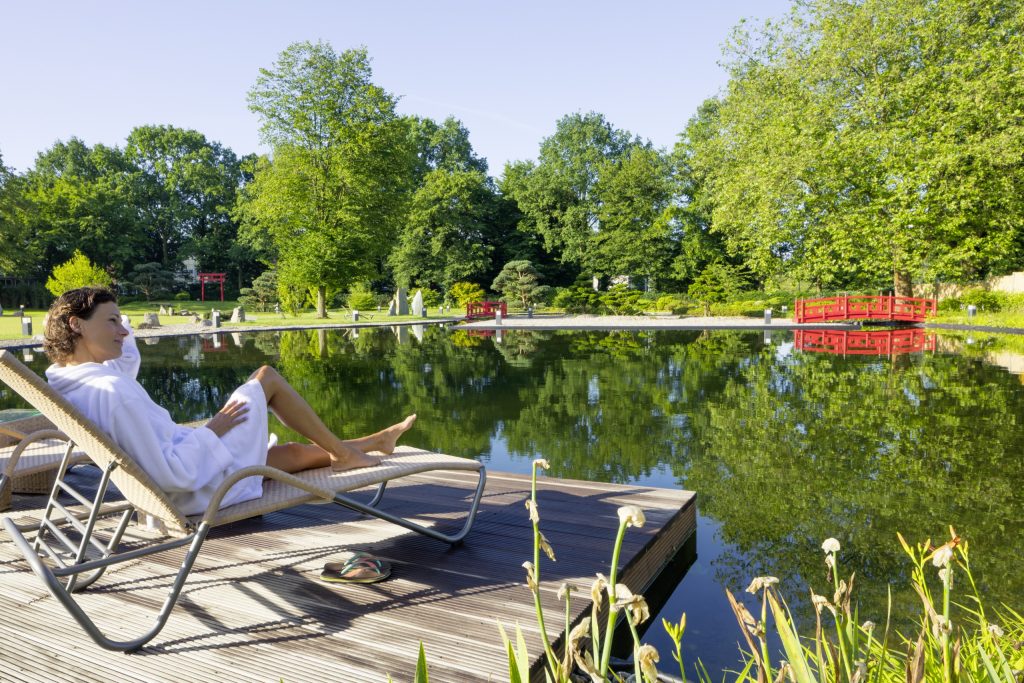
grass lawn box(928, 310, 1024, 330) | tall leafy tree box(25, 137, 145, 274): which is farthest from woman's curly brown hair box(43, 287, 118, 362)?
tall leafy tree box(25, 137, 145, 274)

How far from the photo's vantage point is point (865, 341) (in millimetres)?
15992

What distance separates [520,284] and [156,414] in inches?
1170

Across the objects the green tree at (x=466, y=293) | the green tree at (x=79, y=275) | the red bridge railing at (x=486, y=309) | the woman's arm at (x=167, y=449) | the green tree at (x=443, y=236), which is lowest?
the woman's arm at (x=167, y=449)

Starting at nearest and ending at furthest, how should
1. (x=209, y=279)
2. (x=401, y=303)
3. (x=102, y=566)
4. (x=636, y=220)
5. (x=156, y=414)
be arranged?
1. (x=102, y=566)
2. (x=156, y=414)
3. (x=401, y=303)
4. (x=636, y=220)
5. (x=209, y=279)

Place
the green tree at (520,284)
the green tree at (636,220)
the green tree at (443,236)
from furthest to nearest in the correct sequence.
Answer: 1. the green tree at (443,236)
2. the green tree at (636,220)
3. the green tree at (520,284)

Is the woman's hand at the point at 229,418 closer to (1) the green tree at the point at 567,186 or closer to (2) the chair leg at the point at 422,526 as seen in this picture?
(2) the chair leg at the point at 422,526

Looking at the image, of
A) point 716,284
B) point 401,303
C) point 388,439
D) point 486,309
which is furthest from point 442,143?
point 388,439

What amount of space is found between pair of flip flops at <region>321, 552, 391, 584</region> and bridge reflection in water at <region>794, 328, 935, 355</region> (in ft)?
41.6

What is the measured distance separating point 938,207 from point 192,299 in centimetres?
4014

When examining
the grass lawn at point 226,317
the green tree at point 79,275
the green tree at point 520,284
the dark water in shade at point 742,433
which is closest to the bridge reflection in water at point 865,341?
the dark water in shade at point 742,433

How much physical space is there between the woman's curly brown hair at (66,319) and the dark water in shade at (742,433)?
250 cm

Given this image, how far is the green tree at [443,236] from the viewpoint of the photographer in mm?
35125

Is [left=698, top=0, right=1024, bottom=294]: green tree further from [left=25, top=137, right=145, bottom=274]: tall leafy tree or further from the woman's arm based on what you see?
[left=25, top=137, right=145, bottom=274]: tall leafy tree

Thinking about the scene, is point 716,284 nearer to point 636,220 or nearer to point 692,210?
point 692,210
